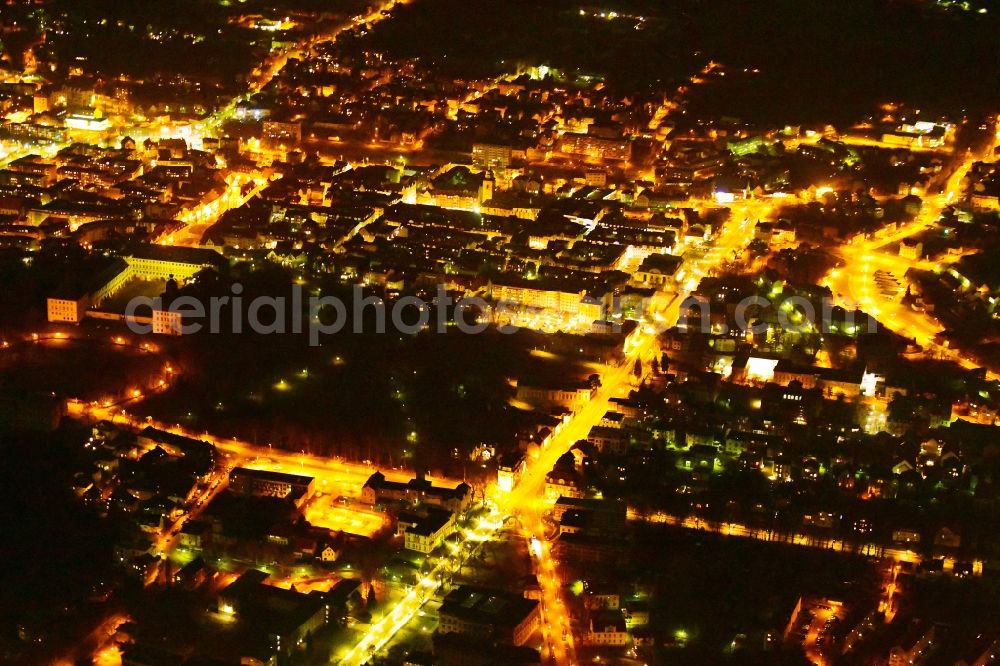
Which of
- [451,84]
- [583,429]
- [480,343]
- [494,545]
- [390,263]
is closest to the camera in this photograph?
[494,545]

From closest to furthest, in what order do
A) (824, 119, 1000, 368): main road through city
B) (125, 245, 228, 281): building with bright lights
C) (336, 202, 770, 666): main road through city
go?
(336, 202, 770, 666): main road through city → (824, 119, 1000, 368): main road through city → (125, 245, 228, 281): building with bright lights

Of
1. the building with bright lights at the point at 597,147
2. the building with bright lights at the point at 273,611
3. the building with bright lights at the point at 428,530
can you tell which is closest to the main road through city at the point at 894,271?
the building with bright lights at the point at 597,147

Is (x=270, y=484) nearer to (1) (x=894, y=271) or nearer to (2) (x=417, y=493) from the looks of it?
(2) (x=417, y=493)

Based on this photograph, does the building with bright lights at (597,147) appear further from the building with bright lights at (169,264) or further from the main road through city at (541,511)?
the building with bright lights at (169,264)

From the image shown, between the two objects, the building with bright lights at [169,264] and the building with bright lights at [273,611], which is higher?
the building with bright lights at [169,264]

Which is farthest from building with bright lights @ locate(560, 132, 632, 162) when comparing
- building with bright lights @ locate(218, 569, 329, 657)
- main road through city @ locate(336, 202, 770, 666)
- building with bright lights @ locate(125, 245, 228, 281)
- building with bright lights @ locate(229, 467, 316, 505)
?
building with bright lights @ locate(218, 569, 329, 657)

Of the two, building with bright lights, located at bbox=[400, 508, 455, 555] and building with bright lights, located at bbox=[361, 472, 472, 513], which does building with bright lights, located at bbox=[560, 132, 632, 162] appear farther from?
building with bright lights, located at bbox=[400, 508, 455, 555]

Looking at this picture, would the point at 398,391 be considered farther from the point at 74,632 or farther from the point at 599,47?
the point at 599,47

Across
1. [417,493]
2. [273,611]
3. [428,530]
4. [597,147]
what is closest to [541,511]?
[417,493]

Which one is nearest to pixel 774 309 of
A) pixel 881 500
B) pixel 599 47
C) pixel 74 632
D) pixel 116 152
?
pixel 881 500
